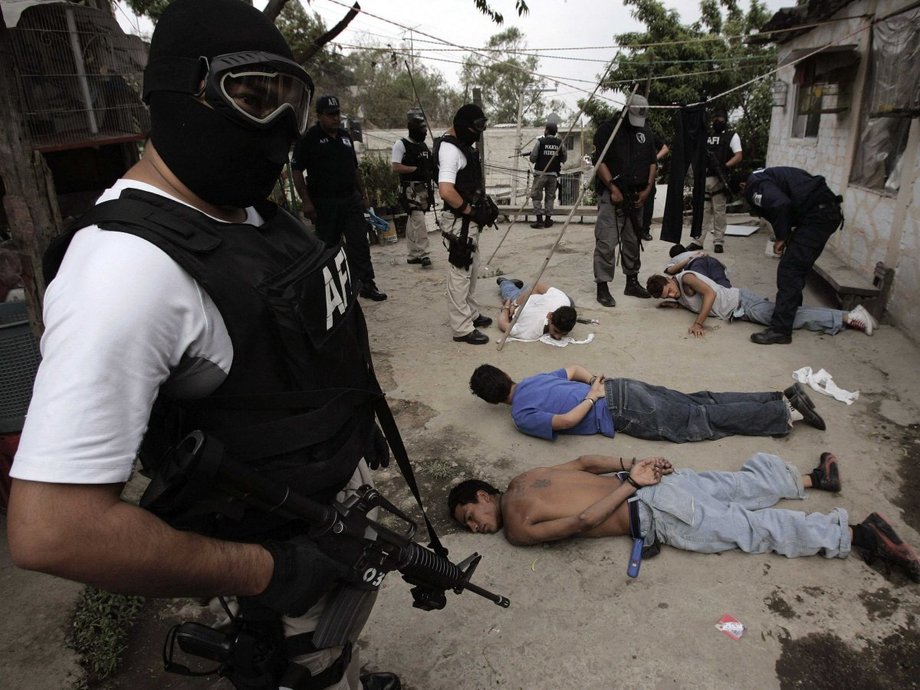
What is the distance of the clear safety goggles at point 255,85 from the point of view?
3.12ft

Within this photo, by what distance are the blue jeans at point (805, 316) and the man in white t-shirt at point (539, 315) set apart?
148 centimetres

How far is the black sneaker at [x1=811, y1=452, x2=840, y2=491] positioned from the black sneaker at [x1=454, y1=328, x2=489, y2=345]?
257 cm

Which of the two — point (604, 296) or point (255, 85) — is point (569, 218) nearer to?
point (604, 296)

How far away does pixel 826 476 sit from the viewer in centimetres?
258

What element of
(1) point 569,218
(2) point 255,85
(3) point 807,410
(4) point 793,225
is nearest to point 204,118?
(2) point 255,85

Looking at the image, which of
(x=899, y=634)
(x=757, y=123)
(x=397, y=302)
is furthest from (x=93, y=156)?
(x=757, y=123)

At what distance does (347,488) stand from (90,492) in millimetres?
658

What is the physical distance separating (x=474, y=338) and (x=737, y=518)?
265 cm

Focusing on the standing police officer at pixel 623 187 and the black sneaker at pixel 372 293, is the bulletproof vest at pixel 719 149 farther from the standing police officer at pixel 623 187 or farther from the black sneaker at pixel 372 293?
the black sneaker at pixel 372 293

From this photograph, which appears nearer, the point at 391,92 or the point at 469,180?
the point at 469,180

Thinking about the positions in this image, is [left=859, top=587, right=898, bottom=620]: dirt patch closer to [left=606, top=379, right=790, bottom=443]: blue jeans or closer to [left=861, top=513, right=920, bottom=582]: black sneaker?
[left=861, top=513, right=920, bottom=582]: black sneaker

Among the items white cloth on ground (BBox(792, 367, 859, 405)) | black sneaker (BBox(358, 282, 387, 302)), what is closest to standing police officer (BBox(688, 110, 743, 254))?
white cloth on ground (BBox(792, 367, 859, 405))

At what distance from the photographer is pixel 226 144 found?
993mm

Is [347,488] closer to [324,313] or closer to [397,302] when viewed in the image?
[324,313]
